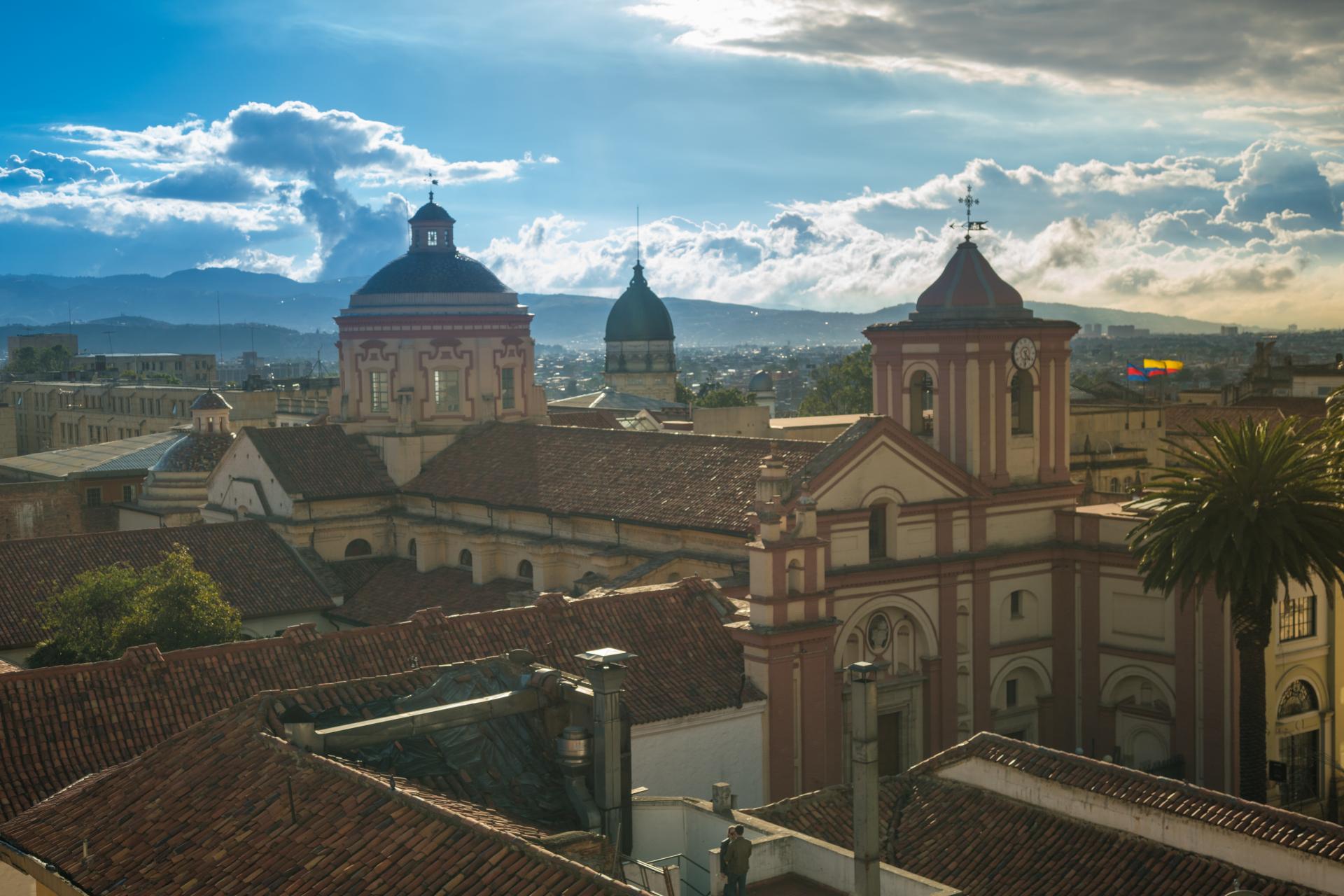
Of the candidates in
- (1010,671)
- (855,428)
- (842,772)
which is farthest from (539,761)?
(1010,671)

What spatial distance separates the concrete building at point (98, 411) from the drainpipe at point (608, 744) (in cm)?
5770

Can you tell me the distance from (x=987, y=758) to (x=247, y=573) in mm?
21393

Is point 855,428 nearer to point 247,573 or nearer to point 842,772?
point 842,772

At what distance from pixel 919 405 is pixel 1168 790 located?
53.4 ft

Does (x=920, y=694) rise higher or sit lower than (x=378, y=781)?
lower

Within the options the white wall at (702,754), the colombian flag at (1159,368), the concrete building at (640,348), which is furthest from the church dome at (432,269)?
the colombian flag at (1159,368)

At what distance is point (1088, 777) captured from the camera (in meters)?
19.9

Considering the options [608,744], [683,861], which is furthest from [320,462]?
[608,744]

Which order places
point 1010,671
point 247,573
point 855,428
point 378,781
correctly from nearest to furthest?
1. point 378,781
2. point 855,428
3. point 1010,671
4. point 247,573

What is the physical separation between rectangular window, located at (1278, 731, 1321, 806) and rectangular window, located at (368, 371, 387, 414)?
25502 mm

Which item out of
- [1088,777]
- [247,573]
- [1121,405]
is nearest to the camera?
[1088,777]

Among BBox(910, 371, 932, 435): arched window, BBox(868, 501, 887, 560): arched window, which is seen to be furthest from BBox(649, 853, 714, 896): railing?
BBox(910, 371, 932, 435): arched window

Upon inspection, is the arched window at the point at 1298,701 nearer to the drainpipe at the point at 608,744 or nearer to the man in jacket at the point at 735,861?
the drainpipe at the point at 608,744

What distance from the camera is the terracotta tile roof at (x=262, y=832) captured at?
46.0 feet
